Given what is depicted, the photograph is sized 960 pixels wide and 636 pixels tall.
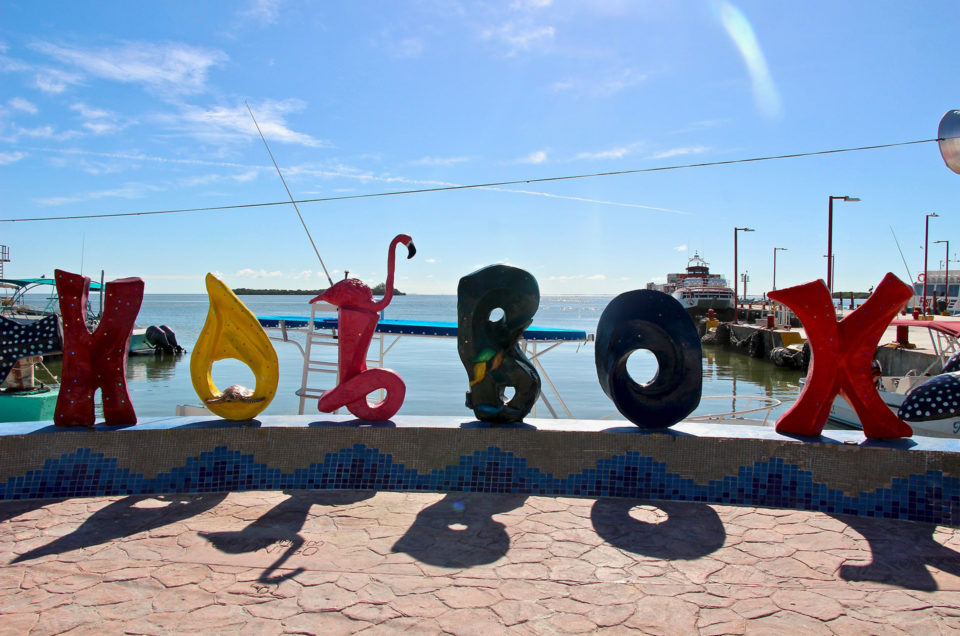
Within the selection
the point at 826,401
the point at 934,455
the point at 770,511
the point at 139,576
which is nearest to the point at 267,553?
the point at 139,576

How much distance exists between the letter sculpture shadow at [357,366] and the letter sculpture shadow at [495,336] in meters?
0.78

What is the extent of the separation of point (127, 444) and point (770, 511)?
17.9 ft

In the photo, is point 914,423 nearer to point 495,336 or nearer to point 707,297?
point 495,336

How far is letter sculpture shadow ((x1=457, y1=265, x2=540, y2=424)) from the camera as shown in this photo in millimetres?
5945

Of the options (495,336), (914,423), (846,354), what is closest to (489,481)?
(495,336)

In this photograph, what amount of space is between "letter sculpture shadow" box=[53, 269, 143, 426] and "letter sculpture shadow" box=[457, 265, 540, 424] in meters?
2.93

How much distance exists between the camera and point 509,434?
568 cm

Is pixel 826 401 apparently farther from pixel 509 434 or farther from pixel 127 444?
pixel 127 444

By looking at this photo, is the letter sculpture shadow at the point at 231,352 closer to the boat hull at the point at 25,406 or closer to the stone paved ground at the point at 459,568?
the stone paved ground at the point at 459,568

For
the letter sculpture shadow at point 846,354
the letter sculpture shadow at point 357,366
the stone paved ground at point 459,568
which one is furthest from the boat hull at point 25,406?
the letter sculpture shadow at point 846,354

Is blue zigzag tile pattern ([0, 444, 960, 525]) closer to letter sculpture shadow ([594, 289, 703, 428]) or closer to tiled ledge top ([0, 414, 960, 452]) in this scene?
tiled ledge top ([0, 414, 960, 452])

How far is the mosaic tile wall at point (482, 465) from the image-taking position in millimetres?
5180

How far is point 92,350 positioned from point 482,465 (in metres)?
3.58

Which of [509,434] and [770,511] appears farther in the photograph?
[509,434]
